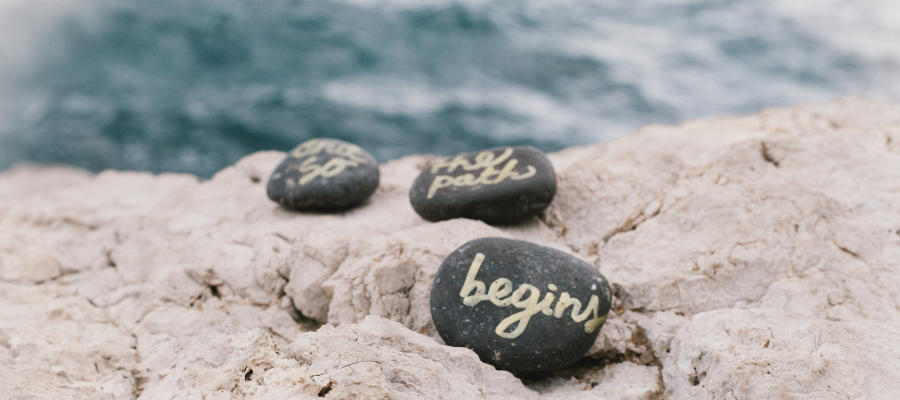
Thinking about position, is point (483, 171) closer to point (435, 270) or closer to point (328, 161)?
point (435, 270)

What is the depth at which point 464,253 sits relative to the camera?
2.55 m

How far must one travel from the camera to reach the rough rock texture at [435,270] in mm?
2031

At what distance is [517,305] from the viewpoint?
237 cm

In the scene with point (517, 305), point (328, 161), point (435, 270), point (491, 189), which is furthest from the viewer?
point (328, 161)

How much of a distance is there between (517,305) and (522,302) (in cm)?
3

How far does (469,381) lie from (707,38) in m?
9.82

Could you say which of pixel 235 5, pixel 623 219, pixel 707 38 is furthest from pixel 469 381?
pixel 707 38

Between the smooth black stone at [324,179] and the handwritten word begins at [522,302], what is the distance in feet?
5.12

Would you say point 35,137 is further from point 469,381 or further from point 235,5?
point 469,381

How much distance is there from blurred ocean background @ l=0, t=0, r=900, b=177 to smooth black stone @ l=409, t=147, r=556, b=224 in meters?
3.85

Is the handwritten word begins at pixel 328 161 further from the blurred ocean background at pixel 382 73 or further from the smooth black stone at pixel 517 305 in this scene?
the blurred ocean background at pixel 382 73

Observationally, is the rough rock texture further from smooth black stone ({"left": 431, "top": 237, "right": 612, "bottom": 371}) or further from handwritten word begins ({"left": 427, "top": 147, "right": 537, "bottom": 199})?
handwritten word begins ({"left": 427, "top": 147, "right": 537, "bottom": 199})

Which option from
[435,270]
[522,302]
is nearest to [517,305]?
[522,302]

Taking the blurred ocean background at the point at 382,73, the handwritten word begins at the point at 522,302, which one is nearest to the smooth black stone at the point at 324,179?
the handwritten word begins at the point at 522,302
